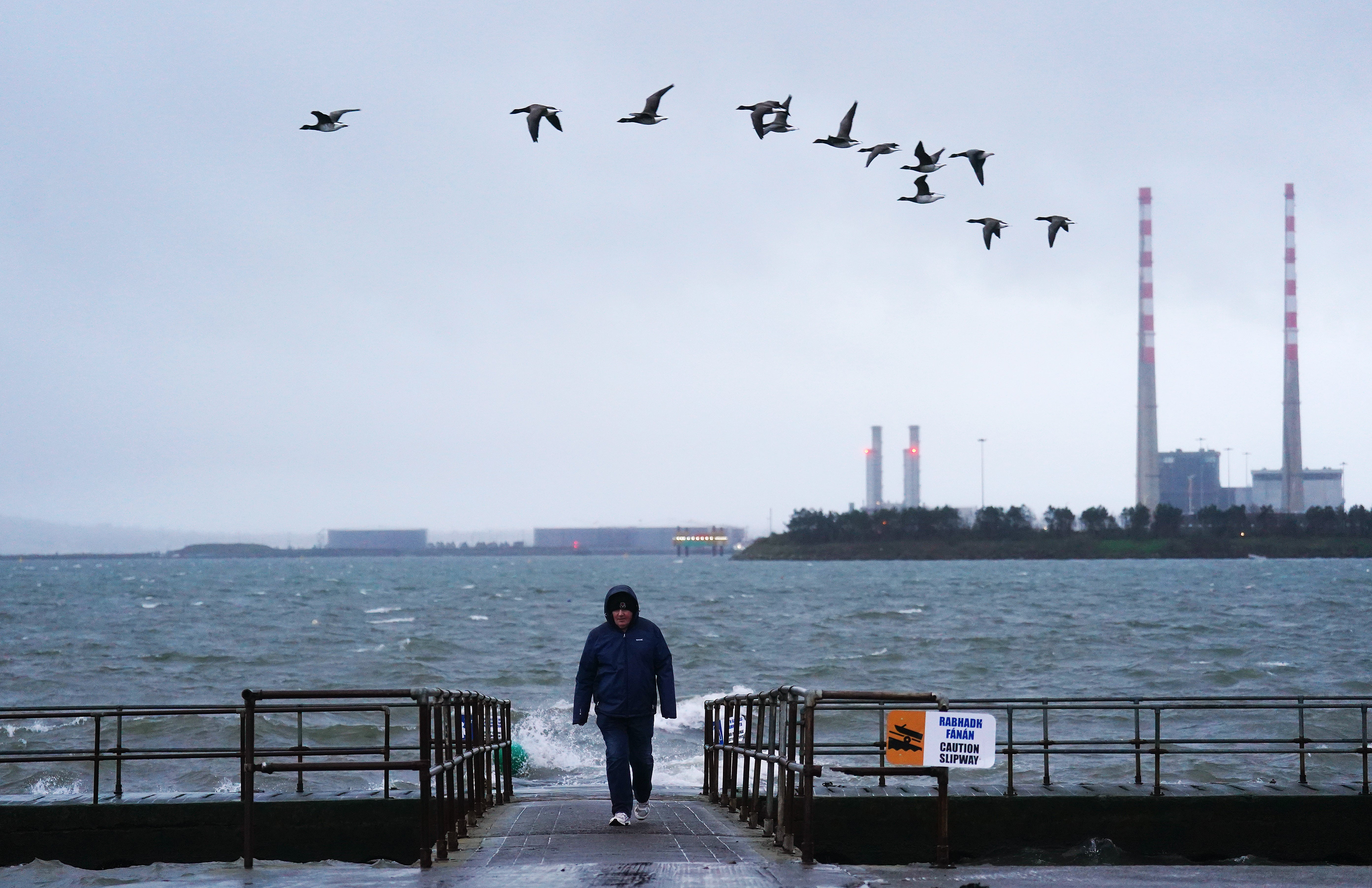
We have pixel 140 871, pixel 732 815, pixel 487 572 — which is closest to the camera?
pixel 140 871

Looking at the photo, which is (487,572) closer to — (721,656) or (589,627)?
(589,627)

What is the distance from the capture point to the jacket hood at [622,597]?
10023 millimetres

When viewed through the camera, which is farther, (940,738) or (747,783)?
(747,783)

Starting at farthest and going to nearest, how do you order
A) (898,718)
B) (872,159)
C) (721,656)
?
(721,656), (872,159), (898,718)

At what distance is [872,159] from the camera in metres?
15.0

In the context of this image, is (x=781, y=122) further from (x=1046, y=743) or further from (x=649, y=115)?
(x=1046, y=743)

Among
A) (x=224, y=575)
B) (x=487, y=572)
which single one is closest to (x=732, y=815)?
(x=224, y=575)

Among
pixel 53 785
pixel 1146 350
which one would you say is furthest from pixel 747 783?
pixel 1146 350

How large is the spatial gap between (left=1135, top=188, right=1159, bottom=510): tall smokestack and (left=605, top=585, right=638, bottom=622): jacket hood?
150 meters

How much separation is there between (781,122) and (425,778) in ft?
27.0

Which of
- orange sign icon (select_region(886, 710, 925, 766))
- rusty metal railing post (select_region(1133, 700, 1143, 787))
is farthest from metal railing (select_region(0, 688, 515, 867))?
rusty metal railing post (select_region(1133, 700, 1143, 787))

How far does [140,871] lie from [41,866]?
168 centimetres

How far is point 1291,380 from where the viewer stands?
Result: 518ft

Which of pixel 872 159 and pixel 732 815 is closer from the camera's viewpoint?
pixel 732 815
